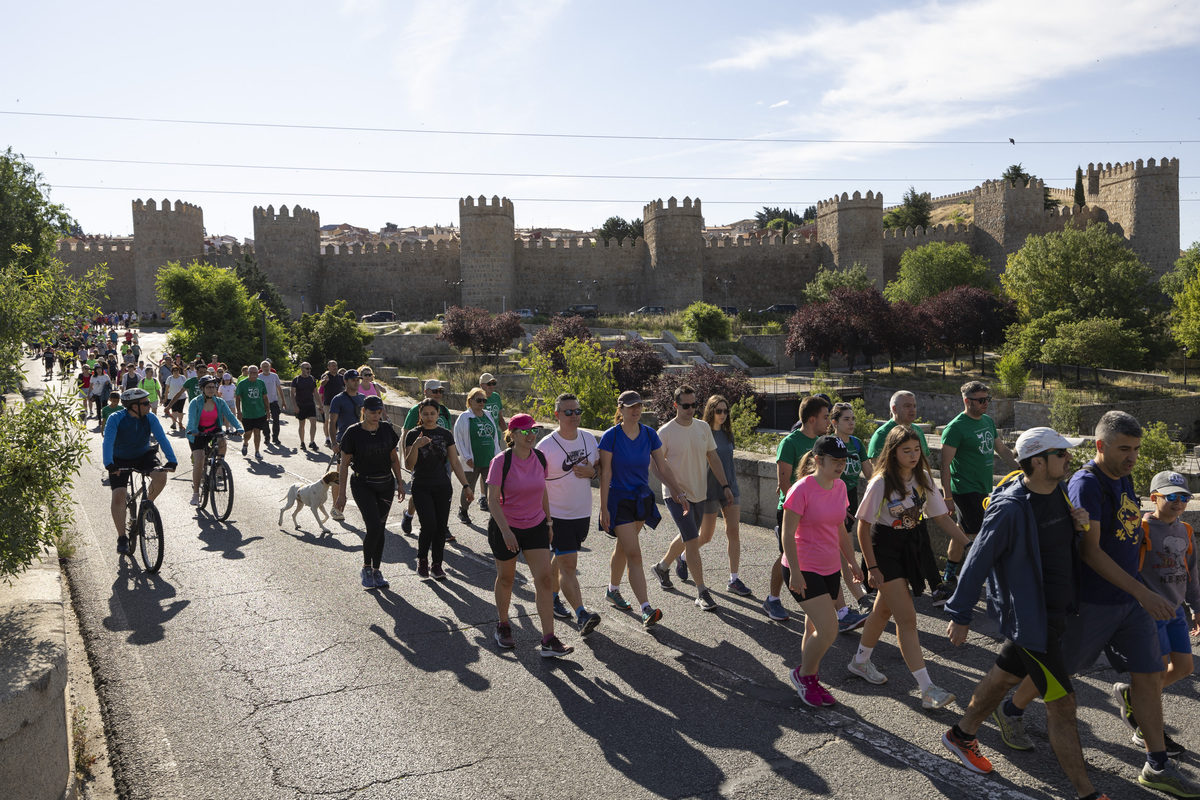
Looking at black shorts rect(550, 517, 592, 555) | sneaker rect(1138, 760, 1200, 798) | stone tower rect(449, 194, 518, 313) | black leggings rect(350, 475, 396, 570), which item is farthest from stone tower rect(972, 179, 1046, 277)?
sneaker rect(1138, 760, 1200, 798)

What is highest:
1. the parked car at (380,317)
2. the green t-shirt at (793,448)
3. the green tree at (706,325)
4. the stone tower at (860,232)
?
the stone tower at (860,232)

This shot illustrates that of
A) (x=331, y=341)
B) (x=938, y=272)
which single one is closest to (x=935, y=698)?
(x=331, y=341)

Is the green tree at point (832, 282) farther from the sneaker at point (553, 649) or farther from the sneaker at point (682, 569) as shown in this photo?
the sneaker at point (553, 649)

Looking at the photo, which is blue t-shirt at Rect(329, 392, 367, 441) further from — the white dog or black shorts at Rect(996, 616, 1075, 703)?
black shorts at Rect(996, 616, 1075, 703)

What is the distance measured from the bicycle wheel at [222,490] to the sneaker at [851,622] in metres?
6.52

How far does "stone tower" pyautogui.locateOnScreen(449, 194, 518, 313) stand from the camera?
54.0 m

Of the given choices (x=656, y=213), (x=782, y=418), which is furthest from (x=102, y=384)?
(x=656, y=213)

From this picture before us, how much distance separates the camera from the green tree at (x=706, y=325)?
43.3 meters

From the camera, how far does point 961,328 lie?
142 ft

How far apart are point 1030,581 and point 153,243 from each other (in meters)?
60.2

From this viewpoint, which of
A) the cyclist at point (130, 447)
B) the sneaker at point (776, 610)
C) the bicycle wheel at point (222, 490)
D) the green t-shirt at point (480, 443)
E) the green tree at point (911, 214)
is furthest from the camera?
→ the green tree at point (911, 214)

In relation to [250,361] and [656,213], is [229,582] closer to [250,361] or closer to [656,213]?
[250,361]

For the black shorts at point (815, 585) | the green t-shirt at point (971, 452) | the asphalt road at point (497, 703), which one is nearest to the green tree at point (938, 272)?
the green t-shirt at point (971, 452)

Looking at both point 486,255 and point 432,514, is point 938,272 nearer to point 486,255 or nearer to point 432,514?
point 486,255
